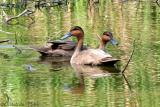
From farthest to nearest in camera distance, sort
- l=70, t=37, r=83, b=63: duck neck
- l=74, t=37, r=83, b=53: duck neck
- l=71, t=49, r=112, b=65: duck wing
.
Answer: l=74, t=37, r=83, b=53: duck neck → l=70, t=37, r=83, b=63: duck neck → l=71, t=49, r=112, b=65: duck wing

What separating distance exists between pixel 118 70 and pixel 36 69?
3.80 ft

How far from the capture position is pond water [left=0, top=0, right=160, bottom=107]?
8672 millimetres

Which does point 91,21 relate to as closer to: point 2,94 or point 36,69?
point 36,69

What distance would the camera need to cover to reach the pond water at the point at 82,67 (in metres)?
8.67

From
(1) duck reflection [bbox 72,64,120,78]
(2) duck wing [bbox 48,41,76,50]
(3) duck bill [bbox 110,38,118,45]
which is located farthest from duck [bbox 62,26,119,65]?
(2) duck wing [bbox 48,41,76,50]

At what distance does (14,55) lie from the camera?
12.0m

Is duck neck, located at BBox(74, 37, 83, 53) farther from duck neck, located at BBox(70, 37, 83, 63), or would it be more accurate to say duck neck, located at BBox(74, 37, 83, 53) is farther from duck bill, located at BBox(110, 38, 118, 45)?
duck bill, located at BBox(110, 38, 118, 45)

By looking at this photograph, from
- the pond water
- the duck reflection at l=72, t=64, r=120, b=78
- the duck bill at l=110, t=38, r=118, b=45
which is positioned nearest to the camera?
the pond water

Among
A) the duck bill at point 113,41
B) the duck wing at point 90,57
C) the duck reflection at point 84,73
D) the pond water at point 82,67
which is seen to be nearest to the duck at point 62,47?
the duck bill at point 113,41

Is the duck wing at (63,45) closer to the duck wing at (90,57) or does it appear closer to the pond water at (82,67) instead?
the pond water at (82,67)

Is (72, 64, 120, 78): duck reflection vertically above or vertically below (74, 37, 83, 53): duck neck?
below

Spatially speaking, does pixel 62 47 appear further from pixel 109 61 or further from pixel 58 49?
pixel 109 61

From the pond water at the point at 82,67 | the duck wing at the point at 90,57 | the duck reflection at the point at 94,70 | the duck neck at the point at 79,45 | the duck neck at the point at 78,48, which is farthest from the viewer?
the duck neck at the point at 79,45

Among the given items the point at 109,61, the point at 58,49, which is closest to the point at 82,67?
the point at 109,61
